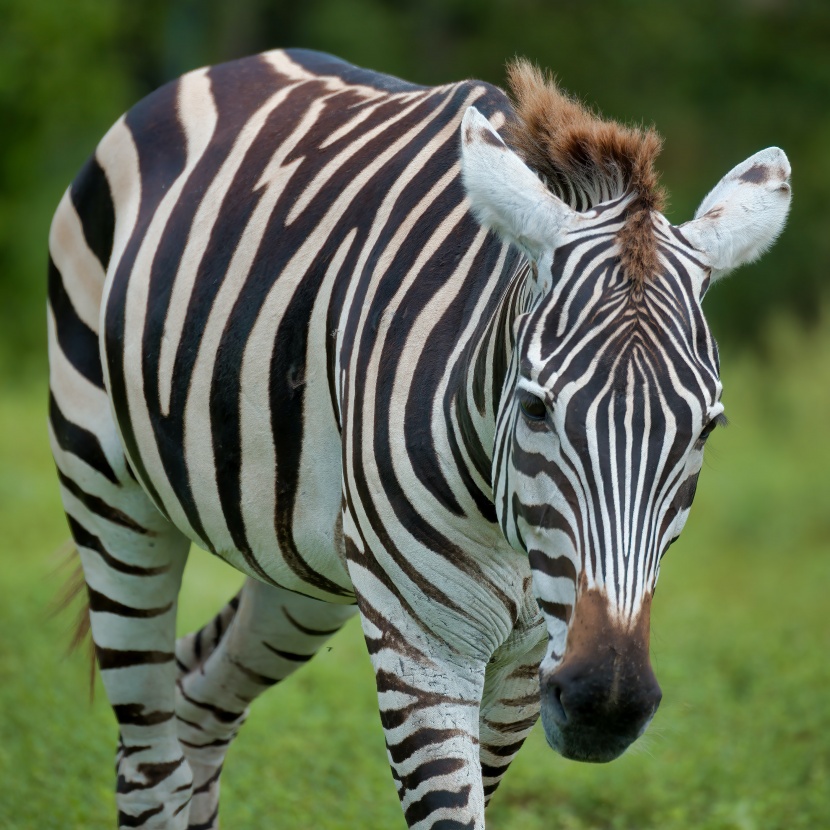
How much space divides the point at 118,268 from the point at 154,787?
1659mm

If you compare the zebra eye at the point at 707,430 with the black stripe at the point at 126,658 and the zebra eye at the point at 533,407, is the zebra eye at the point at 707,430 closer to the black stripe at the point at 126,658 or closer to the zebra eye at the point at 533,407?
the zebra eye at the point at 533,407

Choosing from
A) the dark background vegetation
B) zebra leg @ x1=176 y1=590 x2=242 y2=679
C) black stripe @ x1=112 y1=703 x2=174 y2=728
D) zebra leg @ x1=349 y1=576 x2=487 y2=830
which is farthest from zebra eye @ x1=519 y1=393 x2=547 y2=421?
the dark background vegetation

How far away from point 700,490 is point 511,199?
30.9 feet

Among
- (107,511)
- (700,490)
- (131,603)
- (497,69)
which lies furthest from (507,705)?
(497,69)

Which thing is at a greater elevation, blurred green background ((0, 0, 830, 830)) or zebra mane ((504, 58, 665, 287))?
zebra mane ((504, 58, 665, 287))

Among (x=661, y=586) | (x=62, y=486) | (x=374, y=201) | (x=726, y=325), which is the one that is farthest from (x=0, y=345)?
(x=374, y=201)

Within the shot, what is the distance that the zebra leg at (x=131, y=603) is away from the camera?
3697 millimetres

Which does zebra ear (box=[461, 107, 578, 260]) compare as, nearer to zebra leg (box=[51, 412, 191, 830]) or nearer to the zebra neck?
the zebra neck

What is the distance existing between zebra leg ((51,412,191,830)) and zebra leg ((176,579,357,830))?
0.33m

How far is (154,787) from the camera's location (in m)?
3.78

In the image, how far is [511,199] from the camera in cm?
226

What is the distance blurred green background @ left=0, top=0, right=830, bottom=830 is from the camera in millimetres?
5062

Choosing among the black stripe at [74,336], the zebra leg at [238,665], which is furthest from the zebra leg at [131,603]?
the zebra leg at [238,665]

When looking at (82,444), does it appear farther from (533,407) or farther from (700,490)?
(700,490)
